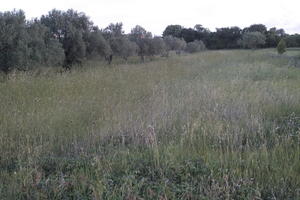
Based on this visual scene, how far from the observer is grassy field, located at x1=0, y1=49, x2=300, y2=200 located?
2.79 meters

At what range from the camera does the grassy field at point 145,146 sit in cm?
279

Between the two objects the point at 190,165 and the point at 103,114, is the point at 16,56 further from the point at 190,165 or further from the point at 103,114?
the point at 190,165

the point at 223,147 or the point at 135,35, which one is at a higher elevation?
the point at 135,35

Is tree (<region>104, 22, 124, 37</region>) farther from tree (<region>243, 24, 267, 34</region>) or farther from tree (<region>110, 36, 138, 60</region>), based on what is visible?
tree (<region>243, 24, 267, 34</region>)

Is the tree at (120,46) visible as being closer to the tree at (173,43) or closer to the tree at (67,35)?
the tree at (67,35)

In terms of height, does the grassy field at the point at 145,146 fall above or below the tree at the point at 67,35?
below

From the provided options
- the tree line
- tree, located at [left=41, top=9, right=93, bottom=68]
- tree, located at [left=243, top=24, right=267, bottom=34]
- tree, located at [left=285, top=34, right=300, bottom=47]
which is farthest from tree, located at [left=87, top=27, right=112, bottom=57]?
tree, located at [left=243, top=24, right=267, bottom=34]

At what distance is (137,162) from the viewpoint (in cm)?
343

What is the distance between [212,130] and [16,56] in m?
12.0

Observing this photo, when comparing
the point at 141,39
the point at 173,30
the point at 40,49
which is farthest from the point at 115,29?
the point at 173,30

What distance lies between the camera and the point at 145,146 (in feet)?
12.8

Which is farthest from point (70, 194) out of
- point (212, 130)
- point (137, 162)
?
point (212, 130)

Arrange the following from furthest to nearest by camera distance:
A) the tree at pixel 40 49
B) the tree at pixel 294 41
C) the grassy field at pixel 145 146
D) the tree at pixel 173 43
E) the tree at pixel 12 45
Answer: the tree at pixel 294 41 < the tree at pixel 173 43 < the tree at pixel 40 49 < the tree at pixel 12 45 < the grassy field at pixel 145 146

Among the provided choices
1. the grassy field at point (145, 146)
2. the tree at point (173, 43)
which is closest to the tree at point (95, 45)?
the grassy field at point (145, 146)
